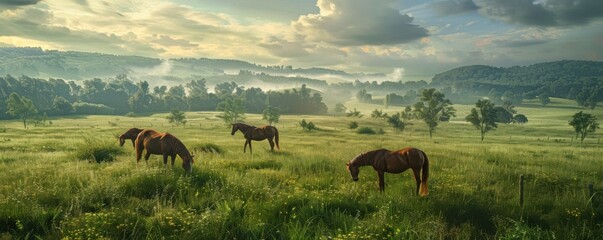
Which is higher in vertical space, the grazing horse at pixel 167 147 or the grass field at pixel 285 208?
the grazing horse at pixel 167 147

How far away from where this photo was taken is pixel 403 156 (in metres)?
9.88

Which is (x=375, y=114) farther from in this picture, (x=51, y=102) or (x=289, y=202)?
(x=51, y=102)

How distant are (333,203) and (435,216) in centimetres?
238

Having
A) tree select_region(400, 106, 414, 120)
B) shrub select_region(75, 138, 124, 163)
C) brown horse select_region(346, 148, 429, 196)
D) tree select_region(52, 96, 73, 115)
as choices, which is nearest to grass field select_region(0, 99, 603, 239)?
brown horse select_region(346, 148, 429, 196)

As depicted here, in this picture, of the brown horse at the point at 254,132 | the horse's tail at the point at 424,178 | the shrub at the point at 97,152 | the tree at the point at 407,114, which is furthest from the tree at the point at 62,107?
the horse's tail at the point at 424,178

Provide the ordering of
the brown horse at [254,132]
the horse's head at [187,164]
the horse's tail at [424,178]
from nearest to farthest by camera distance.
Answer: the horse's tail at [424,178]
the horse's head at [187,164]
the brown horse at [254,132]

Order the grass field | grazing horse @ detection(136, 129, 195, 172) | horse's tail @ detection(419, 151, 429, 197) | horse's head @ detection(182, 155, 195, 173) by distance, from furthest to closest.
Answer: grazing horse @ detection(136, 129, 195, 172) → horse's head @ detection(182, 155, 195, 173) → horse's tail @ detection(419, 151, 429, 197) → the grass field

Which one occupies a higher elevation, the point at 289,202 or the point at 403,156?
the point at 403,156

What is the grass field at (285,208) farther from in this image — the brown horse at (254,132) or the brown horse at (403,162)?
the brown horse at (254,132)

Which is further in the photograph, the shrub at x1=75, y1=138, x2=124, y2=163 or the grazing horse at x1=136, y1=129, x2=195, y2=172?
the shrub at x1=75, y1=138, x2=124, y2=163

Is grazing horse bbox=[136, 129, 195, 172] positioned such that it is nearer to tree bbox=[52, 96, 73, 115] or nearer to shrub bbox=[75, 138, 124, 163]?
shrub bbox=[75, 138, 124, 163]

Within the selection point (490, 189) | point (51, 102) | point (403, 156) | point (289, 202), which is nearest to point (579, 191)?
point (490, 189)

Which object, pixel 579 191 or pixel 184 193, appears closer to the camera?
pixel 184 193

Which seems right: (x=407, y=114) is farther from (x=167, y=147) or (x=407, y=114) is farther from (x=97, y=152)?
(x=167, y=147)
